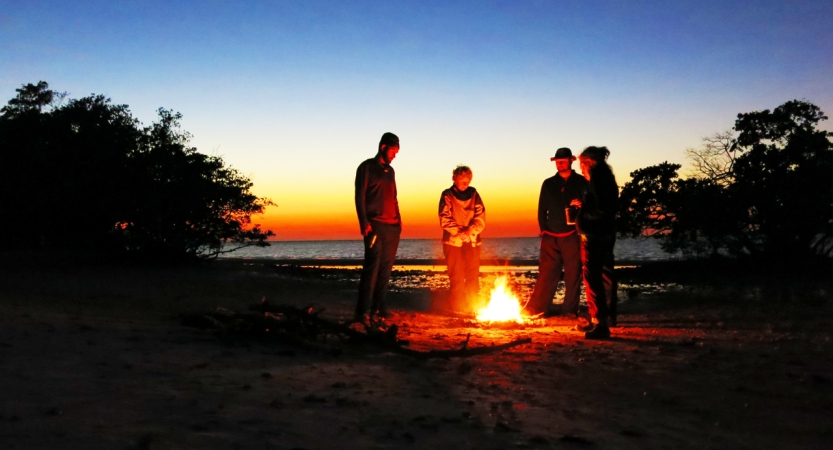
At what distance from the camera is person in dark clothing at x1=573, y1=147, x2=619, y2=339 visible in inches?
260

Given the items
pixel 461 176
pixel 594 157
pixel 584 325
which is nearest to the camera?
pixel 594 157

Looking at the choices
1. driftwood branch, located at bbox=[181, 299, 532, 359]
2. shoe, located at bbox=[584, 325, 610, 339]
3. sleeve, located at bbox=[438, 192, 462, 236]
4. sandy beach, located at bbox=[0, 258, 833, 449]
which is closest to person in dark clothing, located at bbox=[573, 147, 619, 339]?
shoe, located at bbox=[584, 325, 610, 339]

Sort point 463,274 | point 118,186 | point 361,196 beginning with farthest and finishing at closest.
Answer: point 118,186, point 463,274, point 361,196

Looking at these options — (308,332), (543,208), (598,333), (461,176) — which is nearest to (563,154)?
(543,208)

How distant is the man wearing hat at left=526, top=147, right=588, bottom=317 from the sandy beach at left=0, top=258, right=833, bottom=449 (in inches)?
63.3

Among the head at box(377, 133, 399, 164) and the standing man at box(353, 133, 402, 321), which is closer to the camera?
the standing man at box(353, 133, 402, 321)

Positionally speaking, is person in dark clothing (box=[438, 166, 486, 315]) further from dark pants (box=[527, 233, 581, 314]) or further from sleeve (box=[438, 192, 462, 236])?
dark pants (box=[527, 233, 581, 314])

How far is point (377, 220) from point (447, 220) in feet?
5.76

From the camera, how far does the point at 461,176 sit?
923 centimetres

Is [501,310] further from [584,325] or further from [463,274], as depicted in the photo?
[463,274]

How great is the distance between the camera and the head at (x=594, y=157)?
22.4 ft

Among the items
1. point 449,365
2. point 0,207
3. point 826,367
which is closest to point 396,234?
point 449,365

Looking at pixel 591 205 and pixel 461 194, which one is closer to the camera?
pixel 591 205

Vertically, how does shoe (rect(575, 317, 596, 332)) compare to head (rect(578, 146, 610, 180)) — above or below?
below
